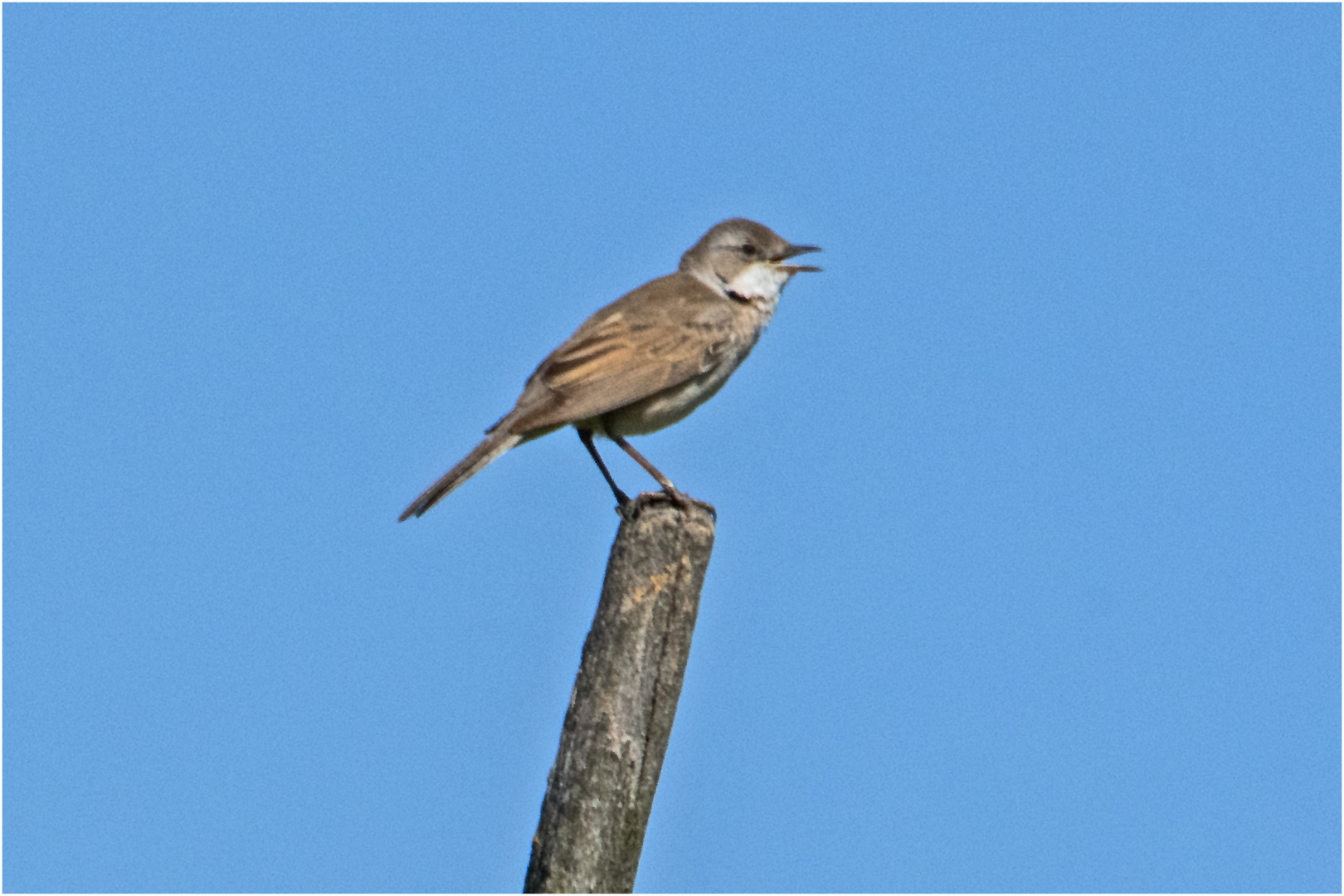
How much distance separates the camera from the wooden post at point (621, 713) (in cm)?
573

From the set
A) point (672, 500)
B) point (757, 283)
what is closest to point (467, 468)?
point (672, 500)

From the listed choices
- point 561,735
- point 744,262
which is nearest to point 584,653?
point 561,735

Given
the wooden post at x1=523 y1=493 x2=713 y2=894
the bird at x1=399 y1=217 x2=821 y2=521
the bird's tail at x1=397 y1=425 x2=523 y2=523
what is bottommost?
the wooden post at x1=523 y1=493 x2=713 y2=894

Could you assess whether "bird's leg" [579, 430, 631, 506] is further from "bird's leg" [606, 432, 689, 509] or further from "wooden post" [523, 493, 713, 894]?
"wooden post" [523, 493, 713, 894]

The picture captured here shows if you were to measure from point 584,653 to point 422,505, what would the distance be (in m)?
1.64

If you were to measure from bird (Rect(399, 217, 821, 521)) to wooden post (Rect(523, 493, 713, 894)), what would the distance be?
159 cm

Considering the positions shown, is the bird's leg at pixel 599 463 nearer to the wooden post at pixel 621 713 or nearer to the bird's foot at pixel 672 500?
the bird's foot at pixel 672 500

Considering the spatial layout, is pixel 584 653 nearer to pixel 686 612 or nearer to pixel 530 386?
pixel 686 612

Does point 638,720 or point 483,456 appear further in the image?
point 483,456

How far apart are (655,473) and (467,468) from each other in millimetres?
1201

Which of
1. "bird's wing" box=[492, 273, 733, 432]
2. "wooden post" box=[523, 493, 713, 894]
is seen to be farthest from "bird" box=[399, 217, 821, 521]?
"wooden post" box=[523, 493, 713, 894]

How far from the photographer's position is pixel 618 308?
9156 millimetres

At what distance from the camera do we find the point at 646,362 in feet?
28.3

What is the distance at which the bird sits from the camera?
819cm
